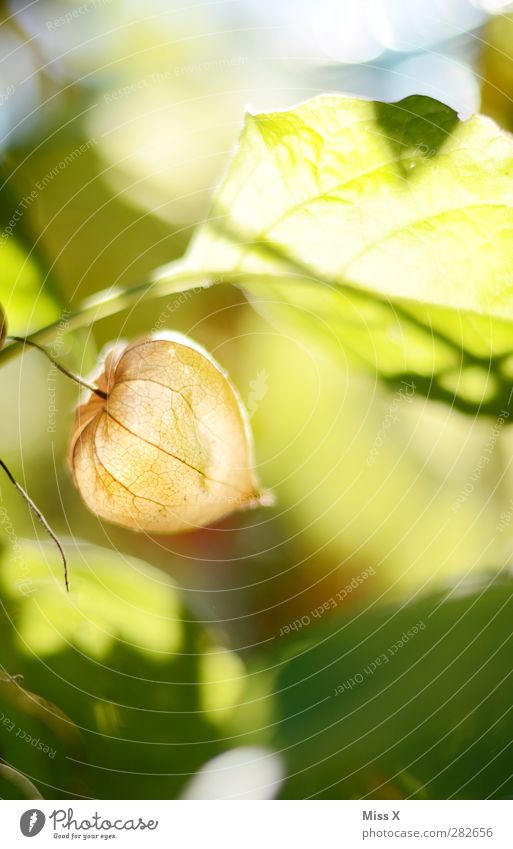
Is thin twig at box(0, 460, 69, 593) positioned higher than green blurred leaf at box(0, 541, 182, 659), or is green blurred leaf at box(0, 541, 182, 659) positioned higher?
thin twig at box(0, 460, 69, 593)

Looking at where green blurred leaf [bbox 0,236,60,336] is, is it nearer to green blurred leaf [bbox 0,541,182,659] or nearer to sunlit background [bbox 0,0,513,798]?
sunlit background [bbox 0,0,513,798]

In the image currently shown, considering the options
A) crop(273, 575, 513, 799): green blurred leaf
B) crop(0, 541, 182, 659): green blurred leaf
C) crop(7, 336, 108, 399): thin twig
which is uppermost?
crop(7, 336, 108, 399): thin twig

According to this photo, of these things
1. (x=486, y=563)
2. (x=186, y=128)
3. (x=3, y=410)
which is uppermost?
(x=186, y=128)

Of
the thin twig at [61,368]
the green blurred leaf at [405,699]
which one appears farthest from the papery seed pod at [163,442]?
the green blurred leaf at [405,699]

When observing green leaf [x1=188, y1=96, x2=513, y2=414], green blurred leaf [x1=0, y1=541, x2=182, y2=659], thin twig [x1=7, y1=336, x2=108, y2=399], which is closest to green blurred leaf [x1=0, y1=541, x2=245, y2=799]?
green blurred leaf [x1=0, y1=541, x2=182, y2=659]

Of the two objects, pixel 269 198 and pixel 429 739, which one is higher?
pixel 269 198
